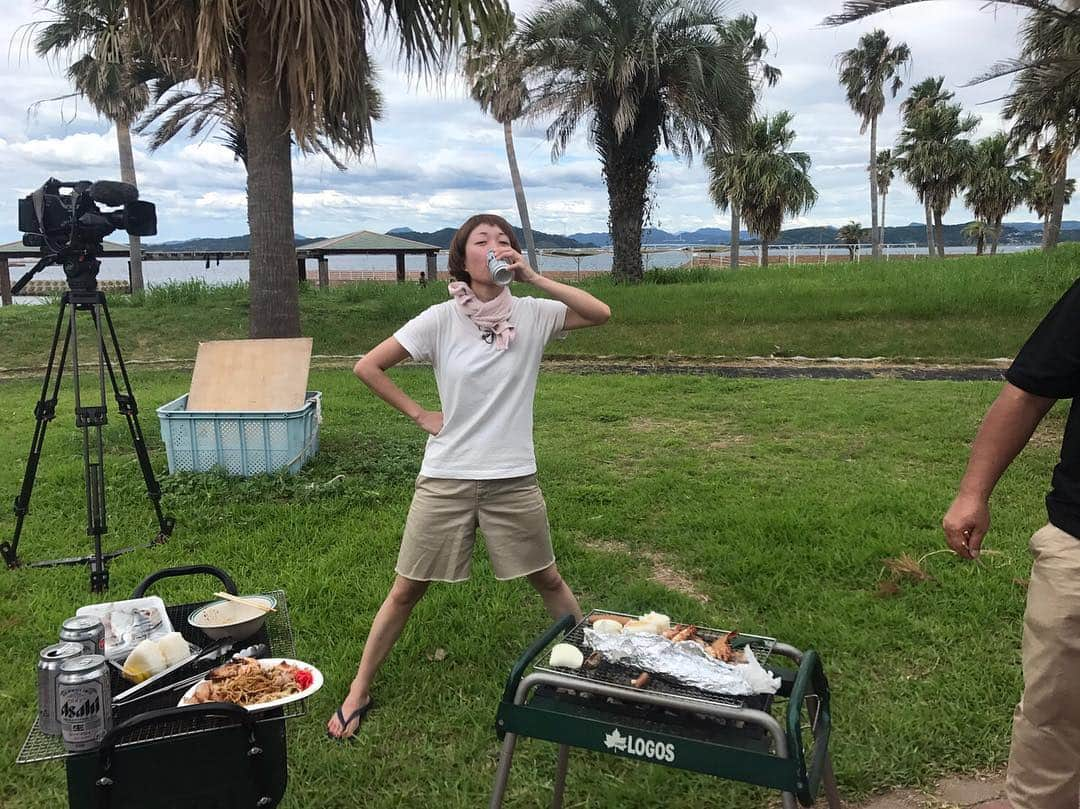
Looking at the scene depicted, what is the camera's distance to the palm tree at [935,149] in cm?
4022

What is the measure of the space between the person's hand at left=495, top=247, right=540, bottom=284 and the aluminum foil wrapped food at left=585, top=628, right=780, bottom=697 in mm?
1210

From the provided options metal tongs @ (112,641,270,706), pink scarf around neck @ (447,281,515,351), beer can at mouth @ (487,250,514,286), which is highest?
beer can at mouth @ (487,250,514,286)

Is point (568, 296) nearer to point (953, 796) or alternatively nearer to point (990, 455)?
point (990, 455)

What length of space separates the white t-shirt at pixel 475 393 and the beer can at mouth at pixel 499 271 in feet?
0.72

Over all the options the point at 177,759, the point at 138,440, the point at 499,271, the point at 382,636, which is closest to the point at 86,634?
the point at 177,759

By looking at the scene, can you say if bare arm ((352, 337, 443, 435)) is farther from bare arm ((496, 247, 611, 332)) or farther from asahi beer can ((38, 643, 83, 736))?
asahi beer can ((38, 643, 83, 736))

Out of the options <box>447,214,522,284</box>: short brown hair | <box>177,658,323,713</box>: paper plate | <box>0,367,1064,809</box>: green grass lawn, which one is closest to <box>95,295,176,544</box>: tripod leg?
<box>0,367,1064,809</box>: green grass lawn

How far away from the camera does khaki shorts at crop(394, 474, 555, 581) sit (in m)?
2.84

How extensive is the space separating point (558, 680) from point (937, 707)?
183cm

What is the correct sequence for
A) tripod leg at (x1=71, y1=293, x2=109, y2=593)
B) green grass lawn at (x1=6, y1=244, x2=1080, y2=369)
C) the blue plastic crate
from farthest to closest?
1. green grass lawn at (x1=6, y1=244, x2=1080, y2=369)
2. the blue plastic crate
3. tripod leg at (x1=71, y1=293, x2=109, y2=593)

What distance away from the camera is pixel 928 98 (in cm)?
4234

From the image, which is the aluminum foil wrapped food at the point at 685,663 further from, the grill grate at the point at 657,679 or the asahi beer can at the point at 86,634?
the asahi beer can at the point at 86,634

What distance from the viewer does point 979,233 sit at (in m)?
51.9

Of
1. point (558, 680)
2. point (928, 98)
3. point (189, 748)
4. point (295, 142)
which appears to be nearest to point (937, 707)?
point (558, 680)
